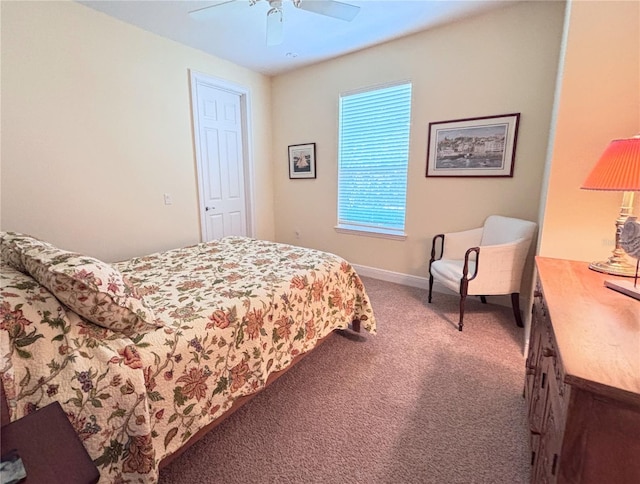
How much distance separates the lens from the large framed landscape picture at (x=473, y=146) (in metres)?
2.71

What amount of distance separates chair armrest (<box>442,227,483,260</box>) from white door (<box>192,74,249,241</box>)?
264cm

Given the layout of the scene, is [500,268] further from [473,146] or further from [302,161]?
[302,161]

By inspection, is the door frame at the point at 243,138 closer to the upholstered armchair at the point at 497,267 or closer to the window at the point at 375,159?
the window at the point at 375,159

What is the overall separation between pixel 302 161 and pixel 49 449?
3.82m

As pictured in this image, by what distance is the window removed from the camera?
3326 mm

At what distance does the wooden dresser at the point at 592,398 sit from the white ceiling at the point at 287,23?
2602mm

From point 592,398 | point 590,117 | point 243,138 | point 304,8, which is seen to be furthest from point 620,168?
point 243,138

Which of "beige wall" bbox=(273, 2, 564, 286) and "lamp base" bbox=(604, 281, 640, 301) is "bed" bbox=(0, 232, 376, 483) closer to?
"lamp base" bbox=(604, 281, 640, 301)

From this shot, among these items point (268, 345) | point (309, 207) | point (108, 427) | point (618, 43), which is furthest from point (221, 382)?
point (309, 207)

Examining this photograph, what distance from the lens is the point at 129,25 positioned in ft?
9.03

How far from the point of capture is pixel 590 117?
164 centimetres

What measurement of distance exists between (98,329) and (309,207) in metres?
3.24

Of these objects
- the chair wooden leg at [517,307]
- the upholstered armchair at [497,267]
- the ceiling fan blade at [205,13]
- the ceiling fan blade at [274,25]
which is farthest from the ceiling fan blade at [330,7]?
the chair wooden leg at [517,307]

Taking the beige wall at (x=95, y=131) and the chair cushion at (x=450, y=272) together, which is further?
the chair cushion at (x=450, y=272)
